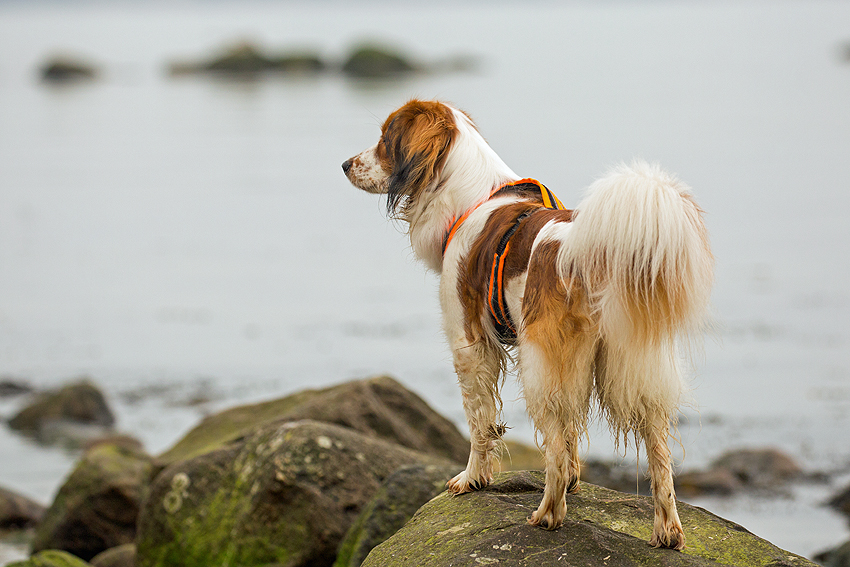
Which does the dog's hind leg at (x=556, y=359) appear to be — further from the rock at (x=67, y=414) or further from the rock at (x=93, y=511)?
the rock at (x=67, y=414)

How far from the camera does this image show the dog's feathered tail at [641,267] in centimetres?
444

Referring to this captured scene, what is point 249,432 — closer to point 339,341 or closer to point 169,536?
point 169,536

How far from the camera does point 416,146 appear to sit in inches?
227

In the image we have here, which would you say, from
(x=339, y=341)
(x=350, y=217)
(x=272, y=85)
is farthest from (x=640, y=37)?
(x=339, y=341)

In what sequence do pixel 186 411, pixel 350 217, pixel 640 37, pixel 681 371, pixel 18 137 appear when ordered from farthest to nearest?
pixel 640 37 → pixel 18 137 → pixel 350 217 → pixel 186 411 → pixel 681 371

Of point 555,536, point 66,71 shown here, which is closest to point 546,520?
point 555,536

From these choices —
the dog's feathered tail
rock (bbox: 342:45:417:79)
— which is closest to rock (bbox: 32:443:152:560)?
the dog's feathered tail

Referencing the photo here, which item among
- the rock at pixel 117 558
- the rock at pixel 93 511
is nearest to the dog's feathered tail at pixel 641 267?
the rock at pixel 117 558

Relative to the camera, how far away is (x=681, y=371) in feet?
16.0

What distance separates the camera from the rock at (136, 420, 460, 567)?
7.46 m

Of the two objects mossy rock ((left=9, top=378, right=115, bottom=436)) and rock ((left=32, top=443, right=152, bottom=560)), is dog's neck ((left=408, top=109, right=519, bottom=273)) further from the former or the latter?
mossy rock ((left=9, top=378, right=115, bottom=436))

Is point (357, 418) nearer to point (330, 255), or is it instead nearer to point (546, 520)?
point (546, 520)

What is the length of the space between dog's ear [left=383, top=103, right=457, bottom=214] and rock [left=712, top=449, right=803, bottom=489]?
314 inches

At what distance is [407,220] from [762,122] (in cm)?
4068
